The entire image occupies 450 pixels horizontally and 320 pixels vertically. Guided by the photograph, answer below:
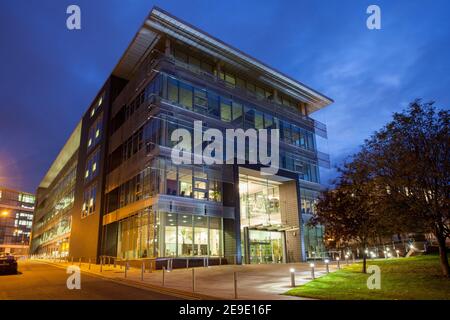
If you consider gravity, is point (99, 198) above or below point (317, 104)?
below

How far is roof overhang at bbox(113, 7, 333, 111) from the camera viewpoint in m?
31.2

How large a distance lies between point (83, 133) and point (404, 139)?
47.4 metres

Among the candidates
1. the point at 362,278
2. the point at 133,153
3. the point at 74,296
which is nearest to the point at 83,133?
the point at 133,153

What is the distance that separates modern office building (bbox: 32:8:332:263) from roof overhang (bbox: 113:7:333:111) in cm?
11

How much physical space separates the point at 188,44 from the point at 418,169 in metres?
26.5

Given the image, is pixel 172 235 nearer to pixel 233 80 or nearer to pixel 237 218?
pixel 237 218

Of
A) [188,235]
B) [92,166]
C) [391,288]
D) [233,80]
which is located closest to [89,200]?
[92,166]

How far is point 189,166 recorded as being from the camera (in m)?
29.9

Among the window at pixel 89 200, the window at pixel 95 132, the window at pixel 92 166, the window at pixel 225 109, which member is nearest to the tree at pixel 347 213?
the window at pixel 225 109

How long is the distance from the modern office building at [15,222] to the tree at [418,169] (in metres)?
139

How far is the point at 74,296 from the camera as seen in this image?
481 inches

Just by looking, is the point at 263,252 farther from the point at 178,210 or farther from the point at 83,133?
the point at 83,133

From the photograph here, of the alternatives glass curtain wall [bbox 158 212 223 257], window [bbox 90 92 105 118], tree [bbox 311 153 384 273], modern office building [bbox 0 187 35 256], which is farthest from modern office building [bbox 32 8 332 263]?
modern office building [bbox 0 187 35 256]

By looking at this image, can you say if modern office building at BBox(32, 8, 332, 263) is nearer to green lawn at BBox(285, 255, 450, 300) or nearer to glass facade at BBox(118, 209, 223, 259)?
glass facade at BBox(118, 209, 223, 259)
